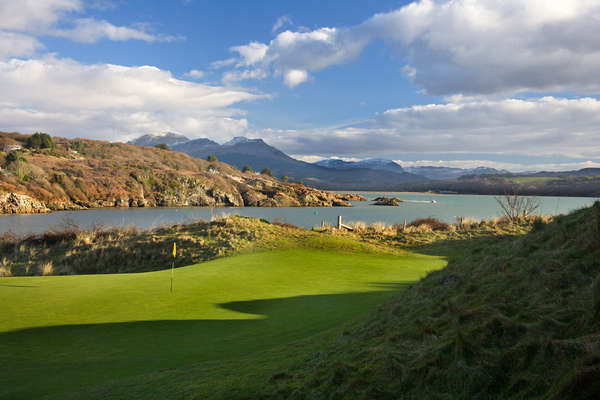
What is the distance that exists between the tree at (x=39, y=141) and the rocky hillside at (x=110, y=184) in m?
1.13

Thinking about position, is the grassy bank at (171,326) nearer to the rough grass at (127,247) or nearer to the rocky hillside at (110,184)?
the rough grass at (127,247)

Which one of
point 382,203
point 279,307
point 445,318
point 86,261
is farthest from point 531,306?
point 382,203

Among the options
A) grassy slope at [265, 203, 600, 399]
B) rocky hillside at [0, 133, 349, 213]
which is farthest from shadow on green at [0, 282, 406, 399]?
rocky hillside at [0, 133, 349, 213]

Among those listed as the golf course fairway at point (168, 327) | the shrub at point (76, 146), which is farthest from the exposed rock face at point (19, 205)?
the golf course fairway at point (168, 327)

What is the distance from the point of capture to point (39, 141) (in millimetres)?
74688

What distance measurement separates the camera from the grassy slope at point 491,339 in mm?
2568

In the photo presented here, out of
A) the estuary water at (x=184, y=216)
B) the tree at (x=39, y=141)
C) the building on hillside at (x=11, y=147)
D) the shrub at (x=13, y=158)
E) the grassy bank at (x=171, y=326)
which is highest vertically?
the tree at (x=39, y=141)

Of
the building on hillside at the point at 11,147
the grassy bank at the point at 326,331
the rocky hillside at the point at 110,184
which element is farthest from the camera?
the building on hillside at the point at 11,147

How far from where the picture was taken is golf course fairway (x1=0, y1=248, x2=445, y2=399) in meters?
4.69

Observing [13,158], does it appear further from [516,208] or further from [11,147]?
[516,208]

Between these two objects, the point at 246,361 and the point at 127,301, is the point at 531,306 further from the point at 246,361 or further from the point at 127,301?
the point at 127,301

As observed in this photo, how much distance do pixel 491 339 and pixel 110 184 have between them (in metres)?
68.1

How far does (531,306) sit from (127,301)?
7996 mm

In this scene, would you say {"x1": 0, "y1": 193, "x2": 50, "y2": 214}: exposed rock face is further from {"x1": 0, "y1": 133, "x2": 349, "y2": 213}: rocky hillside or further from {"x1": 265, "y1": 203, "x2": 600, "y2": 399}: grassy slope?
{"x1": 265, "y1": 203, "x2": 600, "y2": 399}: grassy slope
